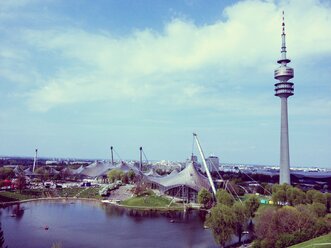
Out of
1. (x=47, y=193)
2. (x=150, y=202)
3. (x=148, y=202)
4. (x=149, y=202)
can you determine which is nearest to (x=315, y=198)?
(x=150, y=202)

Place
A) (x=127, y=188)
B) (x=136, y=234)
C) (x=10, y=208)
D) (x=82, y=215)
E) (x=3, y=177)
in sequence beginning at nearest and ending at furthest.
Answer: (x=136, y=234) < (x=82, y=215) < (x=10, y=208) < (x=127, y=188) < (x=3, y=177)

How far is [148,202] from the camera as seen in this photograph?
53.2 metres

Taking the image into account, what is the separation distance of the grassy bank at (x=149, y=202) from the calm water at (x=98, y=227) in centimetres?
307

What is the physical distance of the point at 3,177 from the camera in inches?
2913

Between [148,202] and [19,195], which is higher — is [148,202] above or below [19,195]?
below

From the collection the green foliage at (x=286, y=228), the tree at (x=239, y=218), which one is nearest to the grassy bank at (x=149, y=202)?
the tree at (x=239, y=218)

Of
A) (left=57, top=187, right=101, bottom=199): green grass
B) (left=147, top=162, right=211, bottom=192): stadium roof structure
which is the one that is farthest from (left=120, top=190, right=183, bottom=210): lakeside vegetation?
(left=57, top=187, right=101, bottom=199): green grass

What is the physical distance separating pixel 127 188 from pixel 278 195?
1203 inches

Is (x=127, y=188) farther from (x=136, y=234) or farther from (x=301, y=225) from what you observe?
(x=301, y=225)

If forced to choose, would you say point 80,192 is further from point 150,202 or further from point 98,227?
point 98,227

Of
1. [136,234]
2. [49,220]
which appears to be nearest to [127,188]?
[49,220]

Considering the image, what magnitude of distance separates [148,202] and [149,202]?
0.52 feet

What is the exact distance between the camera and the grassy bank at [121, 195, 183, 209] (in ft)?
171

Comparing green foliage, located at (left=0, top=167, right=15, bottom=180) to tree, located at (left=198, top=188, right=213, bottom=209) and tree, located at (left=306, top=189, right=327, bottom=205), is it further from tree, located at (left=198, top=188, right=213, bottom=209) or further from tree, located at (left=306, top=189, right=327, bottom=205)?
tree, located at (left=306, top=189, right=327, bottom=205)
